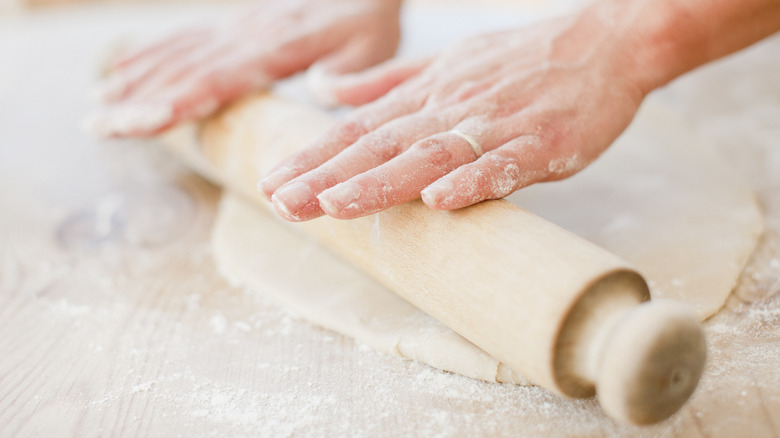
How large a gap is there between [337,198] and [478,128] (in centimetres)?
33

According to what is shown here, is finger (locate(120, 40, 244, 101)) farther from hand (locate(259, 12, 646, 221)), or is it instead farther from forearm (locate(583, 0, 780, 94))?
forearm (locate(583, 0, 780, 94))

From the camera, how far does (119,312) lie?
1.39 m

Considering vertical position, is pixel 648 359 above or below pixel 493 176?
below

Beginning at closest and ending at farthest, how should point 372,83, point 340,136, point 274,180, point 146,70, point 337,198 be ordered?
point 337,198 → point 274,180 → point 340,136 → point 372,83 → point 146,70

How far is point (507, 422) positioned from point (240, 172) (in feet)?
2.96

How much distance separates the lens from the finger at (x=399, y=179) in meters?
1.08

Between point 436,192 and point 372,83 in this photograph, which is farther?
point 372,83

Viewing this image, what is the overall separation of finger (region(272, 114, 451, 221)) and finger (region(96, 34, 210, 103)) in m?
1.00

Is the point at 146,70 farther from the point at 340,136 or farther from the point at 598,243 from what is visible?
the point at 598,243

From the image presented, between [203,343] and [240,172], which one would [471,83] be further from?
[203,343]

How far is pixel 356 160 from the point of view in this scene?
1189 millimetres

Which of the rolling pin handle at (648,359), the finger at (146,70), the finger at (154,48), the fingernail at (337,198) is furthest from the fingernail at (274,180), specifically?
the finger at (154,48)

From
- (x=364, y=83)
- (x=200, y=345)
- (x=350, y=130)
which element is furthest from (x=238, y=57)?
(x=200, y=345)

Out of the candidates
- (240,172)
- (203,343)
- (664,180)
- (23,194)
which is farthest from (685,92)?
(23,194)
